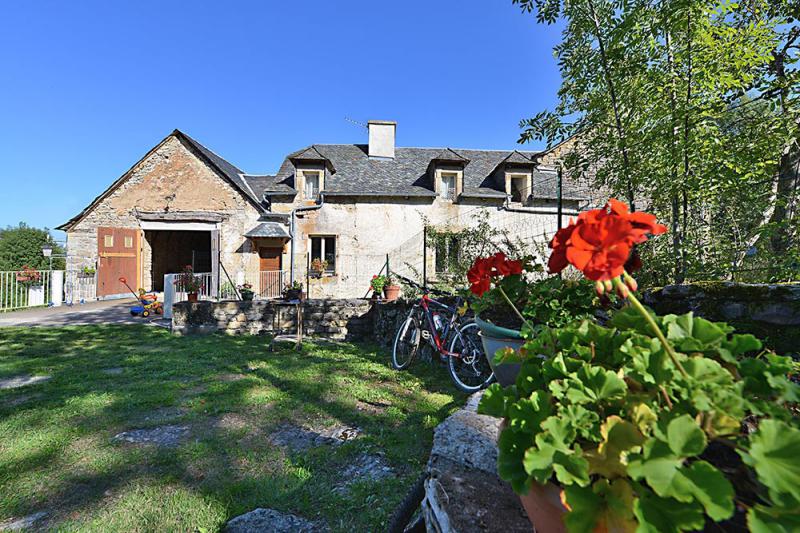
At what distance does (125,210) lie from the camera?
11.4 metres

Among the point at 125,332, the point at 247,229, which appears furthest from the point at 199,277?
the point at 125,332

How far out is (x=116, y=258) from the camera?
11.2 metres

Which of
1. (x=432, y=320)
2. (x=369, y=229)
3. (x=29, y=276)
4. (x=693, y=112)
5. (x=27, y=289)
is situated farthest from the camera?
(x=369, y=229)

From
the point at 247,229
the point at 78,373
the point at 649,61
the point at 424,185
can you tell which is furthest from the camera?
the point at 424,185

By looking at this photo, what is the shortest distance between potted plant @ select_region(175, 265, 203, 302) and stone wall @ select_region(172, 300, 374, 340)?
0.72 metres

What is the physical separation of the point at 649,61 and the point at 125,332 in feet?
30.9

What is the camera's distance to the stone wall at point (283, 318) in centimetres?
716

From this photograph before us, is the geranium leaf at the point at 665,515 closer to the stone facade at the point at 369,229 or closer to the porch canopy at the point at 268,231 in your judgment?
the porch canopy at the point at 268,231

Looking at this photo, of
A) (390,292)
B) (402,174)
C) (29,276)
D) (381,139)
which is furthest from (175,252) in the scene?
(390,292)

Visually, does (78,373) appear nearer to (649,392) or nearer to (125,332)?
(125,332)

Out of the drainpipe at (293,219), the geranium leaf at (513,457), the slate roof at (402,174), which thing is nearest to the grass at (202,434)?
the geranium leaf at (513,457)

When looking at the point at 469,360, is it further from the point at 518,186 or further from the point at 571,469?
the point at 518,186

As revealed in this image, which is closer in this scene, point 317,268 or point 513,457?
point 513,457

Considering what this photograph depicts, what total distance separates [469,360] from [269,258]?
9.63 metres
